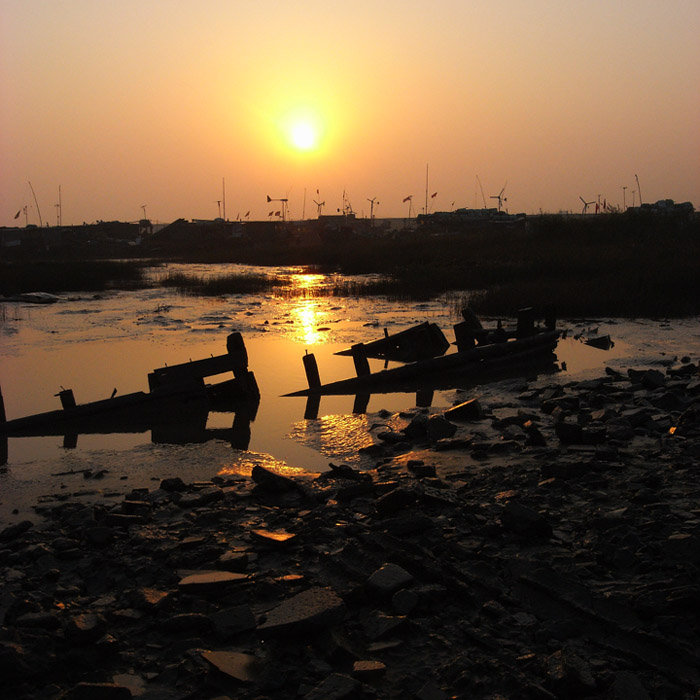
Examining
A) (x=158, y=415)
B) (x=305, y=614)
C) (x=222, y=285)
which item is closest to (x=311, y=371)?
(x=158, y=415)

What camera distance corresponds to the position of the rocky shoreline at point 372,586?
144 inches

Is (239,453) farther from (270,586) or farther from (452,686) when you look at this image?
(452,686)

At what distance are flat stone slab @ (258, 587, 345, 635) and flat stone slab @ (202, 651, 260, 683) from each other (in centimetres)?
24

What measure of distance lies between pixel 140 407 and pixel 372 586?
6296mm

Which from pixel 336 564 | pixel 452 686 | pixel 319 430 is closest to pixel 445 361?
pixel 319 430

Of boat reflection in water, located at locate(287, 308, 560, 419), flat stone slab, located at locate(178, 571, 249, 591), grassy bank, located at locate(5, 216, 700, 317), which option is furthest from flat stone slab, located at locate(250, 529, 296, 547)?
grassy bank, located at locate(5, 216, 700, 317)

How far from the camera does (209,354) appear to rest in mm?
15867

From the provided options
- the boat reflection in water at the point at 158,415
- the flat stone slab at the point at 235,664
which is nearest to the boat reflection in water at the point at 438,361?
the boat reflection in water at the point at 158,415

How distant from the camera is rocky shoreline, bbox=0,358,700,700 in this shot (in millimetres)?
3670

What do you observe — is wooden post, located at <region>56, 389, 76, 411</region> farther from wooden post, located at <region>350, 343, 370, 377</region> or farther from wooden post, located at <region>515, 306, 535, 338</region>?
wooden post, located at <region>515, 306, 535, 338</region>

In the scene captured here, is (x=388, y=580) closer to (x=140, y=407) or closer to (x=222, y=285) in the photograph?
(x=140, y=407)

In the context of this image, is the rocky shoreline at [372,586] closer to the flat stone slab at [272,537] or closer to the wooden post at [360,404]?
the flat stone slab at [272,537]

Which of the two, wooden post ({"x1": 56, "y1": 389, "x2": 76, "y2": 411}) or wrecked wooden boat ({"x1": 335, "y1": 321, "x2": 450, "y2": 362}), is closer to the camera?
wooden post ({"x1": 56, "y1": 389, "x2": 76, "y2": 411})

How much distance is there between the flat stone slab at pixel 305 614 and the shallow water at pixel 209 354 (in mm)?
3474
